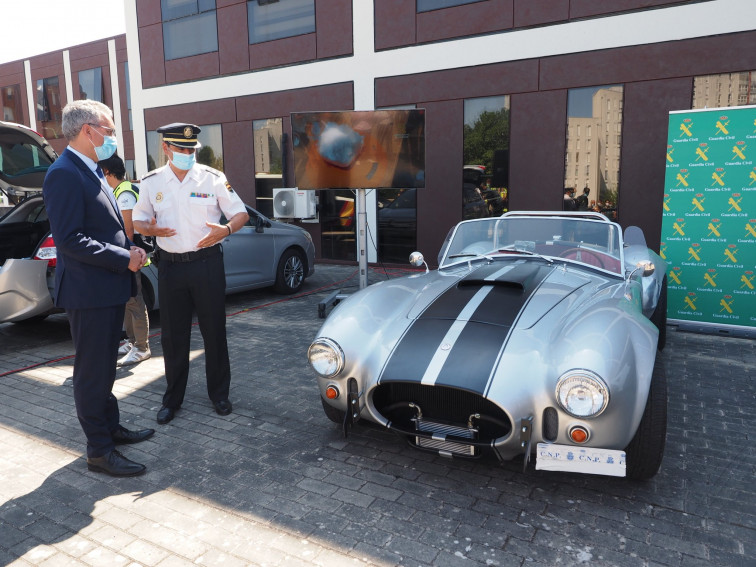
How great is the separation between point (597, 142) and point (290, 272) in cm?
579

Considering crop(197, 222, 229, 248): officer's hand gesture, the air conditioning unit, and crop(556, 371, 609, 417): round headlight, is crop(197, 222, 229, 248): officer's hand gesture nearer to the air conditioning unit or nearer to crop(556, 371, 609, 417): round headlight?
crop(556, 371, 609, 417): round headlight

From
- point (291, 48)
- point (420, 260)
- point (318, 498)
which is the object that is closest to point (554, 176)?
point (420, 260)

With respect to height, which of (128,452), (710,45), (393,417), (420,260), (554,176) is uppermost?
(710,45)

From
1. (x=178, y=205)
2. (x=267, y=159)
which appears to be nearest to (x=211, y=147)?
(x=267, y=159)

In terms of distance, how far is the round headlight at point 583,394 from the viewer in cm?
275

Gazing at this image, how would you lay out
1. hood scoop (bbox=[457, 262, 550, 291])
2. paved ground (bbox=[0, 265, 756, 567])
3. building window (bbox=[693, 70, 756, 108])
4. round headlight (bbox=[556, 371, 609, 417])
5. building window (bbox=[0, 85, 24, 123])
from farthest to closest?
building window (bbox=[0, 85, 24, 123]), building window (bbox=[693, 70, 756, 108]), hood scoop (bbox=[457, 262, 550, 291]), round headlight (bbox=[556, 371, 609, 417]), paved ground (bbox=[0, 265, 756, 567])

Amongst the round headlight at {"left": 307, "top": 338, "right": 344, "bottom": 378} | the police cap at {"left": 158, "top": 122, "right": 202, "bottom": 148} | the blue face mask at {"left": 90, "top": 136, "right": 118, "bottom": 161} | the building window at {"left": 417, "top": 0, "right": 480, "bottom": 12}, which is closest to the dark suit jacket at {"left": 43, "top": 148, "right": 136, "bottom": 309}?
the blue face mask at {"left": 90, "top": 136, "right": 118, "bottom": 161}

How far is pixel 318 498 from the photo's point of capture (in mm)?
3090

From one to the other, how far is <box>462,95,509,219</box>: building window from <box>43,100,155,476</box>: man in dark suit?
319 inches

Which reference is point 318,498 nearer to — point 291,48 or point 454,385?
point 454,385

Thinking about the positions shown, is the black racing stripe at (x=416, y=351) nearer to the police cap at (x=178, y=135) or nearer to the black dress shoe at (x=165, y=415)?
the black dress shoe at (x=165, y=415)

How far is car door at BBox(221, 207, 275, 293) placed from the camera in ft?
26.4

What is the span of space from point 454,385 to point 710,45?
8451 mm

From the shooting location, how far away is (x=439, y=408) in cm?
311
